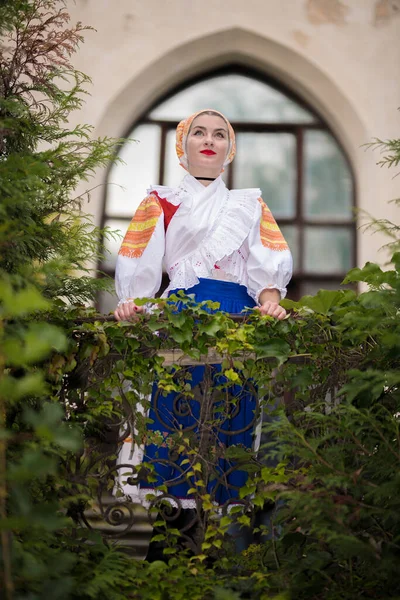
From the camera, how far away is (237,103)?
25.6ft

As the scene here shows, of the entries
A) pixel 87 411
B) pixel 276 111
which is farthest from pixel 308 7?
pixel 87 411

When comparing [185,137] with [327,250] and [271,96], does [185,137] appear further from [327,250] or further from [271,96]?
[271,96]

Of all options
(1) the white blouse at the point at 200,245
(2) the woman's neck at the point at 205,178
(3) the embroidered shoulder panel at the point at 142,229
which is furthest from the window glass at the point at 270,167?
(3) the embroidered shoulder panel at the point at 142,229

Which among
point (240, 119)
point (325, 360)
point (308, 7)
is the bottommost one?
point (325, 360)

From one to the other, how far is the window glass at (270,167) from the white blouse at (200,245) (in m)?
3.67

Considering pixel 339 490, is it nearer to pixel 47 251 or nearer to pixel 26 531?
pixel 26 531

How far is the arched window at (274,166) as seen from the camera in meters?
7.35

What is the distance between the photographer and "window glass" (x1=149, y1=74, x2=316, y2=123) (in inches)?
305

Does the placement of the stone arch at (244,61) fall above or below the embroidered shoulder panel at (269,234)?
above

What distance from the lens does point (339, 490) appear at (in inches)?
101

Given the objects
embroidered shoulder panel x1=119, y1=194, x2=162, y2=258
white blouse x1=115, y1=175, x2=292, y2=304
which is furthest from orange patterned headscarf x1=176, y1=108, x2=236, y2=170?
embroidered shoulder panel x1=119, y1=194, x2=162, y2=258

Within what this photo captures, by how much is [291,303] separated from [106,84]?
16.4 ft

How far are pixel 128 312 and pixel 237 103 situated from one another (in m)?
5.12

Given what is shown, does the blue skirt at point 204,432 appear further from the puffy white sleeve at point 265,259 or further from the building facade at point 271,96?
the building facade at point 271,96
